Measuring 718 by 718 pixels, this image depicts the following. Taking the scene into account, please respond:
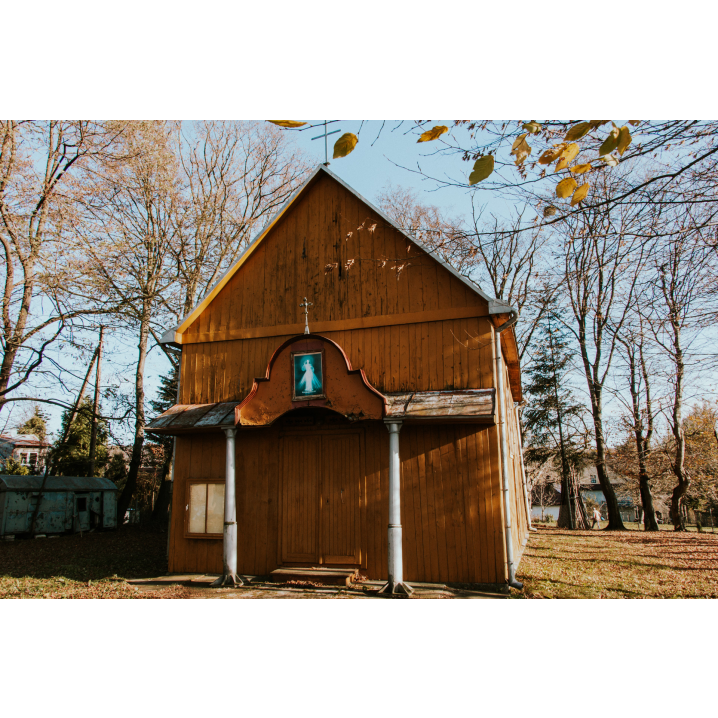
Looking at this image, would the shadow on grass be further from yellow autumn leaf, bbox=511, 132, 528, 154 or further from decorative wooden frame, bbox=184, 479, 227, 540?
yellow autumn leaf, bbox=511, 132, 528, 154

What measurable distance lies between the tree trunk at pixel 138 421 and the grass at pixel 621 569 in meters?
14.4

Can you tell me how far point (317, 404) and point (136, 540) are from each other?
37.0 feet

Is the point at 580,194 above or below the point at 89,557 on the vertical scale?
above

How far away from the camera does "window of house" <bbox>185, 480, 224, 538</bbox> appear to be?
1081 cm

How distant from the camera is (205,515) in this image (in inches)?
430

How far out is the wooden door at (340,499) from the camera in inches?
386

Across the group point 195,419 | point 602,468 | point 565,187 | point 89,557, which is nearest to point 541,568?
point 195,419

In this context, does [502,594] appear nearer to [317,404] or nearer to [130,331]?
[317,404]

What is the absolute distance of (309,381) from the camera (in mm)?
9680

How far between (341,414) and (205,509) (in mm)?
3789

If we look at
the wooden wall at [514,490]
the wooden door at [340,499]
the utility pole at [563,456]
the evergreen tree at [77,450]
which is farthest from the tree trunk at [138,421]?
the utility pole at [563,456]

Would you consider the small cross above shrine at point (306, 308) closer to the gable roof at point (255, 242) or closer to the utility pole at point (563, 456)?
the gable roof at point (255, 242)

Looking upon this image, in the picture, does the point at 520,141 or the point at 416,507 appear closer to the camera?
the point at 520,141

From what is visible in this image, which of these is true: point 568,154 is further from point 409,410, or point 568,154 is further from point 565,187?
point 409,410
